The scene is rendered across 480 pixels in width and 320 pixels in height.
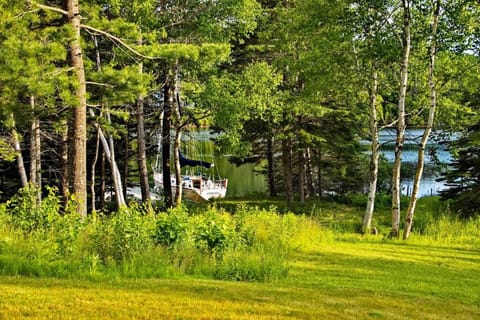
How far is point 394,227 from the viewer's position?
13.6 meters

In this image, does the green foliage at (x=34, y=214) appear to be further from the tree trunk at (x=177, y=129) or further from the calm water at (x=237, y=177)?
the calm water at (x=237, y=177)

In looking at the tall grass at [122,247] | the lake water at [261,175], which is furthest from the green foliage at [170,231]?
the lake water at [261,175]

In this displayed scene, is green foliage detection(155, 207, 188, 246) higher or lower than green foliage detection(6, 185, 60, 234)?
lower

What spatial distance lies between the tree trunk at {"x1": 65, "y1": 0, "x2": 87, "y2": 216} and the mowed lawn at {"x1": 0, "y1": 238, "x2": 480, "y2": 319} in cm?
380

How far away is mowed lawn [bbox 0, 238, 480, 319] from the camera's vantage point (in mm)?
4840

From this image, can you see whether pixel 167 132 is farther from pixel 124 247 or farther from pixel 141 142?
pixel 124 247

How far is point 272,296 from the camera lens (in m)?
5.78

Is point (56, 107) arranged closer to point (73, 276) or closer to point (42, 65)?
point (42, 65)

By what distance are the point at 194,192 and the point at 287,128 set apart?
34.1 ft

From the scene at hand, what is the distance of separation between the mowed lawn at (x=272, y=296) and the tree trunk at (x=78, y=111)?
12.5 feet

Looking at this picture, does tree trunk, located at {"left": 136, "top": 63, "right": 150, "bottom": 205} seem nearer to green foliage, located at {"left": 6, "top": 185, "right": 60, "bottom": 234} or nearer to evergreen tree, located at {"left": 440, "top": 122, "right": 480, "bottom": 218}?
green foliage, located at {"left": 6, "top": 185, "right": 60, "bottom": 234}

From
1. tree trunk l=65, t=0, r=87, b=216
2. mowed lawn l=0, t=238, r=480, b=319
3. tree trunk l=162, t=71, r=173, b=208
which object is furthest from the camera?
tree trunk l=162, t=71, r=173, b=208

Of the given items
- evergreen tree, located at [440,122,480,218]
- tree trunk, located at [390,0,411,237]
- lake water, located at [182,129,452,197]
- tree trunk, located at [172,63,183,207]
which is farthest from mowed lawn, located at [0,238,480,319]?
lake water, located at [182,129,452,197]

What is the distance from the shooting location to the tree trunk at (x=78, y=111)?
30.5ft
